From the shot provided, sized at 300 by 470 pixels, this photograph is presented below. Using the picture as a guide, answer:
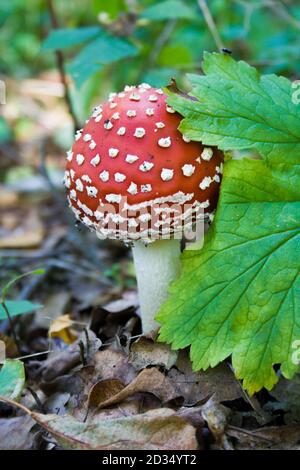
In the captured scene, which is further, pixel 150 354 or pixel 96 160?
pixel 150 354

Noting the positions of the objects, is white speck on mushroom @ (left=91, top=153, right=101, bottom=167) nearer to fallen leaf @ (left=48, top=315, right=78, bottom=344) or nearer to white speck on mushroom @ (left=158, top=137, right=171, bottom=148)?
white speck on mushroom @ (left=158, top=137, right=171, bottom=148)

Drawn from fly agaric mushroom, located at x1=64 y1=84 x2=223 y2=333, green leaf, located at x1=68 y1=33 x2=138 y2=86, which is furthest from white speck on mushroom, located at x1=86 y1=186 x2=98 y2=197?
green leaf, located at x1=68 y1=33 x2=138 y2=86

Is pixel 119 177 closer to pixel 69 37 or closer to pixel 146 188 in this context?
pixel 146 188

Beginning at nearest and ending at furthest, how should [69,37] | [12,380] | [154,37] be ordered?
[12,380] → [69,37] → [154,37]

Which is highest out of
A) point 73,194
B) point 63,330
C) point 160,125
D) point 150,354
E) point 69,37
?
point 69,37

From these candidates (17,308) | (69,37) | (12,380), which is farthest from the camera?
(69,37)

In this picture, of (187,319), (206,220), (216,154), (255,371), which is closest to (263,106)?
(216,154)

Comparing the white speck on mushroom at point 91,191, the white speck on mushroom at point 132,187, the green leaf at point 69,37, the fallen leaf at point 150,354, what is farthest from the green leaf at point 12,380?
the green leaf at point 69,37

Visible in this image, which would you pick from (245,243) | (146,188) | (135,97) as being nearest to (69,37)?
(135,97)

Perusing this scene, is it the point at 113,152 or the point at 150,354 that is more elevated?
the point at 113,152
